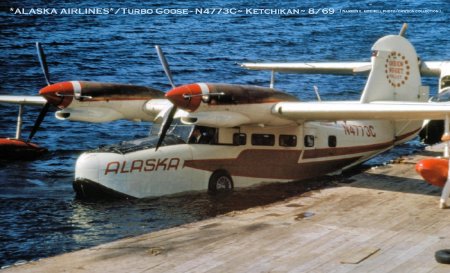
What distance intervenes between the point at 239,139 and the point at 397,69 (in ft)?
20.4

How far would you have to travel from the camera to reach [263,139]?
25.5 m

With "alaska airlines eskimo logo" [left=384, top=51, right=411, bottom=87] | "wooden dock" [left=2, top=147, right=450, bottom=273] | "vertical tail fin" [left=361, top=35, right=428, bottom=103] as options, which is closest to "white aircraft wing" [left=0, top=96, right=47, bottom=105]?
"wooden dock" [left=2, top=147, right=450, bottom=273]

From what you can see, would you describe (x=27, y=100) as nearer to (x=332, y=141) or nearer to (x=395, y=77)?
(x=332, y=141)

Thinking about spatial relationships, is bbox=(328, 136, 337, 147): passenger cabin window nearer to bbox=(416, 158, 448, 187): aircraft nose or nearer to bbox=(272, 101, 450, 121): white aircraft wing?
bbox=(272, 101, 450, 121): white aircraft wing

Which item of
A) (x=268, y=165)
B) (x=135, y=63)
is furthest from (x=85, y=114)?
(x=135, y=63)

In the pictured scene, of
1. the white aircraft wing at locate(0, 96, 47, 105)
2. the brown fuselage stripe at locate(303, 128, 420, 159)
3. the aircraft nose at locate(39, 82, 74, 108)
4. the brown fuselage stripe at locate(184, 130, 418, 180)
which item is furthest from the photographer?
Answer: the white aircraft wing at locate(0, 96, 47, 105)

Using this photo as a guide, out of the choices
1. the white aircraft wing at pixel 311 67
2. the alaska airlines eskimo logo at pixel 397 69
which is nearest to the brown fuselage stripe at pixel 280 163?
the alaska airlines eskimo logo at pixel 397 69

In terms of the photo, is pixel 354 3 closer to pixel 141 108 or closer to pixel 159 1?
pixel 159 1

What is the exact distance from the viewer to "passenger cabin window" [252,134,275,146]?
25.4 metres

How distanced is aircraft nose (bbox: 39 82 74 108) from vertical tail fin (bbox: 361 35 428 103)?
30.1ft

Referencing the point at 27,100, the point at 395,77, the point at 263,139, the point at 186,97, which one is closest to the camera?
the point at 186,97

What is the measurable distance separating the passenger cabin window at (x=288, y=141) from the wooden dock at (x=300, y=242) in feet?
12.5

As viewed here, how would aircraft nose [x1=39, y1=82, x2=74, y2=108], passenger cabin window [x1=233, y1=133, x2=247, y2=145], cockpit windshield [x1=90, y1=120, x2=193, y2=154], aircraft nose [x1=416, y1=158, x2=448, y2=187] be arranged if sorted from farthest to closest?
passenger cabin window [x1=233, y1=133, x2=247, y2=145] < aircraft nose [x1=39, y1=82, x2=74, y2=108] < cockpit windshield [x1=90, y1=120, x2=193, y2=154] < aircraft nose [x1=416, y1=158, x2=448, y2=187]

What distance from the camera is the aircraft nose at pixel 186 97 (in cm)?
2245
